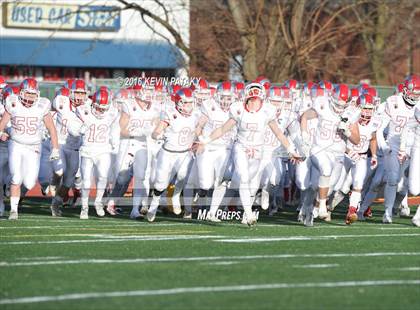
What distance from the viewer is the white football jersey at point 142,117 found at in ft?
51.0

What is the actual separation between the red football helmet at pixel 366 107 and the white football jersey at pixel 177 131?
2.21 m

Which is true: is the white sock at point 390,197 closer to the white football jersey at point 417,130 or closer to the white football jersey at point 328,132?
the white football jersey at point 328,132

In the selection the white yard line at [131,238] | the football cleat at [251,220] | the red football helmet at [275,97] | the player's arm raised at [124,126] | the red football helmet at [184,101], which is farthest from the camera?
the red football helmet at [275,97]

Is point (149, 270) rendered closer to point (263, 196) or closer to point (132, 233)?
point (132, 233)

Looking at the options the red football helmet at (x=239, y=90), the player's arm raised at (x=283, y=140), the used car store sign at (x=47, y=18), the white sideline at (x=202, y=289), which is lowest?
the white sideline at (x=202, y=289)

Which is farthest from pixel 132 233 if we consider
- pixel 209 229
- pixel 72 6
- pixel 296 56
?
pixel 72 6

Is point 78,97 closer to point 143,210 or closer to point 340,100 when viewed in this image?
point 143,210

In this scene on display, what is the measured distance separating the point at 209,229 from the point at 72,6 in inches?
871

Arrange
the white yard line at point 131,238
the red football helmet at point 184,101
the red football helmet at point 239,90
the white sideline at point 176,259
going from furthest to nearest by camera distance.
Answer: the red football helmet at point 239,90
the red football helmet at point 184,101
the white yard line at point 131,238
the white sideline at point 176,259

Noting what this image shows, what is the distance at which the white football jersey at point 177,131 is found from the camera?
14.7 meters

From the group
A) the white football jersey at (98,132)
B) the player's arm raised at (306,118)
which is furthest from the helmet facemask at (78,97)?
the player's arm raised at (306,118)

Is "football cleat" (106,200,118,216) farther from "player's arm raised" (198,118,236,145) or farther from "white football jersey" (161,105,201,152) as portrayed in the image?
"player's arm raised" (198,118,236,145)

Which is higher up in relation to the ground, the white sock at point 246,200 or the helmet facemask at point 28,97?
the helmet facemask at point 28,97

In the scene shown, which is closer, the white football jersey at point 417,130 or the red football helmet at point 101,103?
the white football jersey at point 417,130
